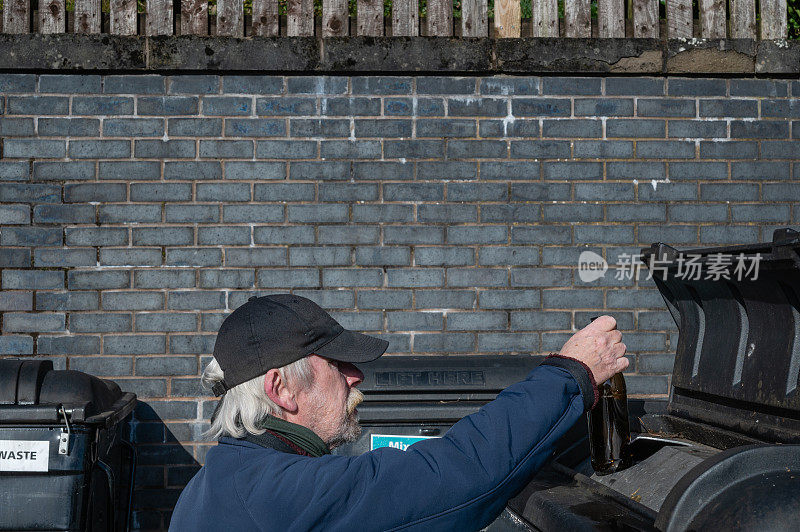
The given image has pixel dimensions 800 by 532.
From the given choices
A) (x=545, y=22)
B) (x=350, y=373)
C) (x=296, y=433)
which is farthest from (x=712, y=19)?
(x=296, y=433)

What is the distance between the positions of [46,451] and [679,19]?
431cm

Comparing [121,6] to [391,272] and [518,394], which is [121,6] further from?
[518,394]

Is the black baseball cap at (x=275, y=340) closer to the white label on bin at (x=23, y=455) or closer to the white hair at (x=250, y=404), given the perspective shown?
the white hair at (x=250, y=404)

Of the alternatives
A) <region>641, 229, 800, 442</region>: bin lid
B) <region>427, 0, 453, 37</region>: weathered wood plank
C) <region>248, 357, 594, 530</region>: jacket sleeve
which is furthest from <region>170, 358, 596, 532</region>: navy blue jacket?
<region>427, 0, 453, 37</region>: weathered wood plank

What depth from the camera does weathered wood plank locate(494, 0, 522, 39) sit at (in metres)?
4.66

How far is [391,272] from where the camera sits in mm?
4523

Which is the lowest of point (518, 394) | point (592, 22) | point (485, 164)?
point (518, 394)

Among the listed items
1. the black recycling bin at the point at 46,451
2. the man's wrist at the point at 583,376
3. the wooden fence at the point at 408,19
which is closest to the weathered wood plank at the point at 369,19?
the wooden fence at the point at 408,19

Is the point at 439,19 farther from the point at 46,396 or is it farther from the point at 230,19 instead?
the point at 46,396

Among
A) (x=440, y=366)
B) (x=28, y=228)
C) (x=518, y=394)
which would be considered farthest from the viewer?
(x=28, y=228)

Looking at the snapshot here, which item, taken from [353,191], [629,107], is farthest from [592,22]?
[353,191]

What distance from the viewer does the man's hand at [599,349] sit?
163 cm

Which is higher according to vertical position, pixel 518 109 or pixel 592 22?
pixel 592 22

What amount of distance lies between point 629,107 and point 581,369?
3450mm
